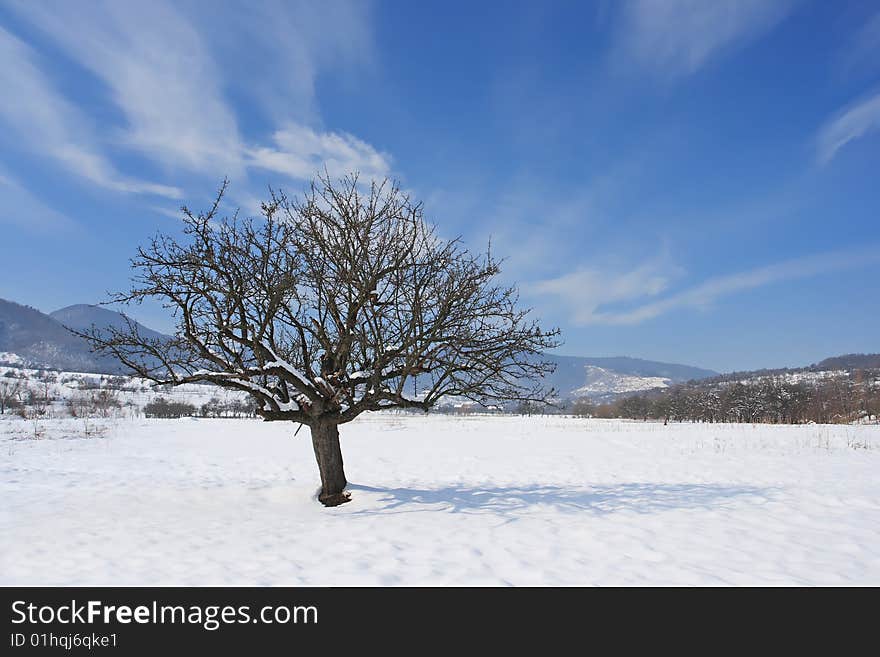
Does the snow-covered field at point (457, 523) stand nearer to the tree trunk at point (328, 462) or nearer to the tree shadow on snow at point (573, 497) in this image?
the tree shadow on snow at point (573, 497)

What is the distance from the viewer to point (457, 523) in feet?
28.5

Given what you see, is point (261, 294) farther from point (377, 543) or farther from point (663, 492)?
point (663, 492)

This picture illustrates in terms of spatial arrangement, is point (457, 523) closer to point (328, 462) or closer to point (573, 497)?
point (328, 462)

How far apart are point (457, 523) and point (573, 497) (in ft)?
13.4

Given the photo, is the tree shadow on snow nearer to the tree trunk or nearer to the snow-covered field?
the snow-covered field

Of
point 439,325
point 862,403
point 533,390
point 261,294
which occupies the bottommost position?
point 862,403

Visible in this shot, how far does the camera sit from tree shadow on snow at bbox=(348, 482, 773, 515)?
33.1 ft

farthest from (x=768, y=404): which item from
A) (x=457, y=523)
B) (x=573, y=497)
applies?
(x=457, y=523)

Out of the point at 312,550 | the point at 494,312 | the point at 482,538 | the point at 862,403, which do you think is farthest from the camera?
the point at 862,403

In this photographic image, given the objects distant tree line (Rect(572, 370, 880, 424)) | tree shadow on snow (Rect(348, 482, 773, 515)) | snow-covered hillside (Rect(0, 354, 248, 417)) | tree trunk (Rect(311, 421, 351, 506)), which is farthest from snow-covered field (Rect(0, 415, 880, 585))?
snow-covered hillside (Rect(0, 354, 248, 417))

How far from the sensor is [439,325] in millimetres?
10281

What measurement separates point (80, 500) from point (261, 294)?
7094 millimetres
